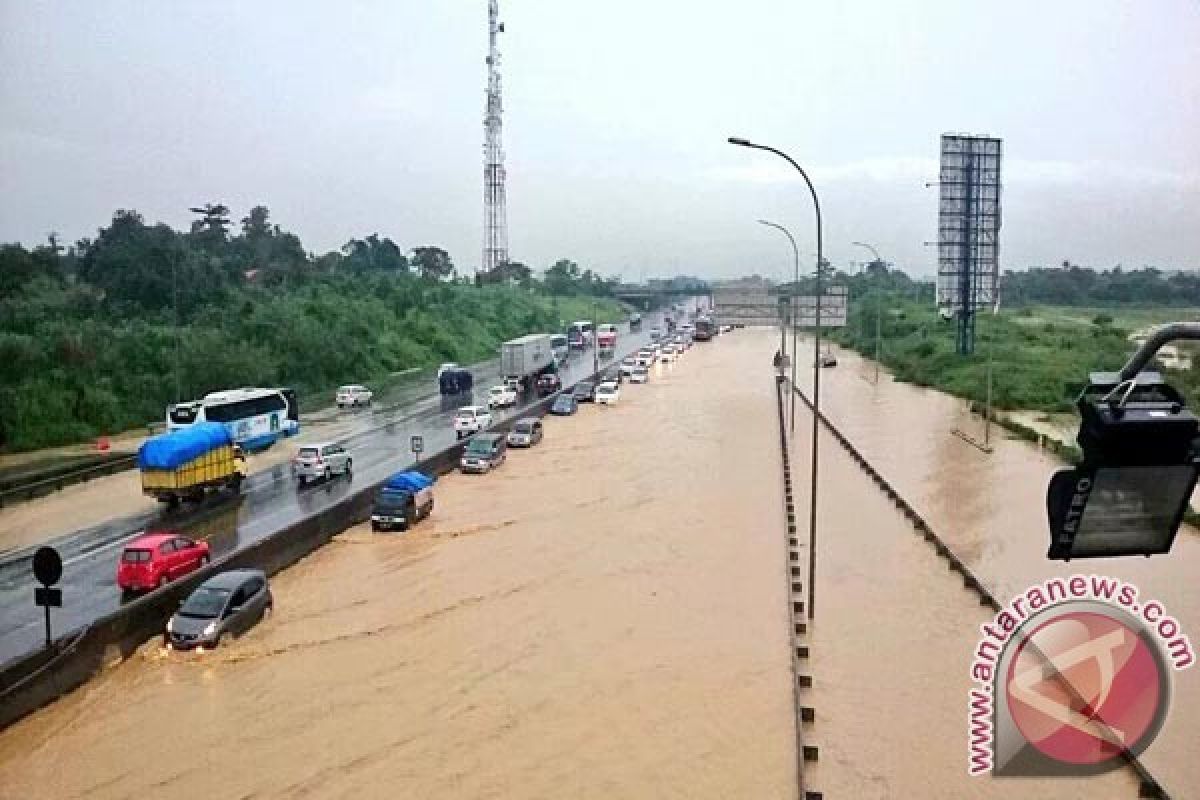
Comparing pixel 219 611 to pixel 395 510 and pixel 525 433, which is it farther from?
pixel 525 433

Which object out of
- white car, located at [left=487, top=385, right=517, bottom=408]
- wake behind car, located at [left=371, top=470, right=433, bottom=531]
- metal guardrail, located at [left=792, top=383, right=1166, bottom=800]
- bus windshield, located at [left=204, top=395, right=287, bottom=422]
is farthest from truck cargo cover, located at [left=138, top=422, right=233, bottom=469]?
white car, located at [left=487, top=385, right=517, bottom=408]

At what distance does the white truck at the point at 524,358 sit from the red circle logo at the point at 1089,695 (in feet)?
115

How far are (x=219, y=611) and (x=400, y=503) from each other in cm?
709

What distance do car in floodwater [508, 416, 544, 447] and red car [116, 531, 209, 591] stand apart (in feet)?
54.8

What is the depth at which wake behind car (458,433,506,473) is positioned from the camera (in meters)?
27.6

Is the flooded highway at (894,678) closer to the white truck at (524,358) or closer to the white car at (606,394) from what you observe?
the white car at (606,394)

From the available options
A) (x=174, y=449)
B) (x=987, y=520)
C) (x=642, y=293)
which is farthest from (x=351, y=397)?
(x=642, y=293)

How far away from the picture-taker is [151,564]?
610 inches

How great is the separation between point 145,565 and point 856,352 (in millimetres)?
77869

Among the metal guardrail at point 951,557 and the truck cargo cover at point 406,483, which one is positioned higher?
the truck cargo cover at point 406,483

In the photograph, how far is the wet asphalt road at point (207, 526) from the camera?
14.8 m

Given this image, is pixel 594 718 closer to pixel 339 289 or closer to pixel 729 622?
→ pixel 729 622

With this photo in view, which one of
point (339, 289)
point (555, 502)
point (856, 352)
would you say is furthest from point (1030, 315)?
point (555, 502)

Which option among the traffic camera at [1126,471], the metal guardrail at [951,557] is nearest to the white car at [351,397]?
the metal guardrail at [951,557]
